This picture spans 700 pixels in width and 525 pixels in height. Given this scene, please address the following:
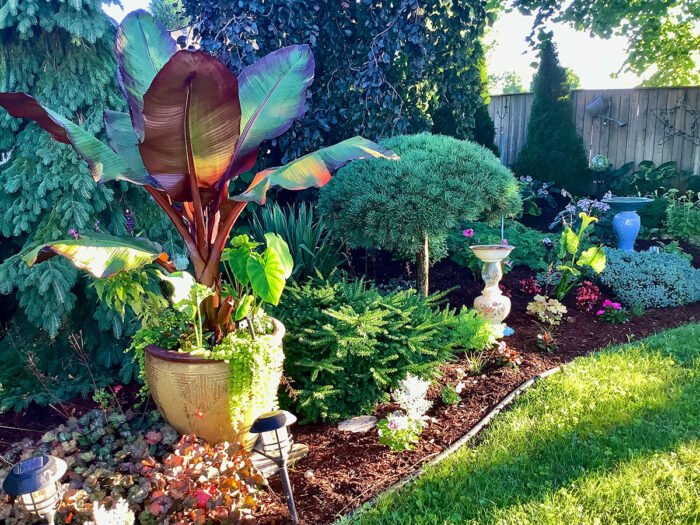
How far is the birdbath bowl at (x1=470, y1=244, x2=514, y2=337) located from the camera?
4246 millimetres

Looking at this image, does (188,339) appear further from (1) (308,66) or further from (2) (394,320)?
(1) (308,66)

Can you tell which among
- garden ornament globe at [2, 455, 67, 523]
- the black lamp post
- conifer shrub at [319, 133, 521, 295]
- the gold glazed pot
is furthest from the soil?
conifer shrub at [319, 133, 521, 295]

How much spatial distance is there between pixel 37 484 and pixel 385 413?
2012 millimetres

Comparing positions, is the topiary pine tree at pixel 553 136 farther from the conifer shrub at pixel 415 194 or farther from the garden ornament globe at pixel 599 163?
the conifer shrub at pixel 415 194

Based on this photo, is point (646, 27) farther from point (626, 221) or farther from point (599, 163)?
point (626, 221)

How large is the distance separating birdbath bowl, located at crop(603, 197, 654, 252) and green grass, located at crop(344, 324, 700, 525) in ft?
12.2

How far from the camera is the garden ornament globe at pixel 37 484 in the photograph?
1.61 m

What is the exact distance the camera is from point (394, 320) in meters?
3.26

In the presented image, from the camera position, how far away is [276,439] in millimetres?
2104

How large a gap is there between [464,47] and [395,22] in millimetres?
1134

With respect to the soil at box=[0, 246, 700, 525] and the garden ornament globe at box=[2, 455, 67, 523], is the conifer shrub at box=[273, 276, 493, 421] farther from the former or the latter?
the garden ornament globe at box=[2, 455, 67, 523]

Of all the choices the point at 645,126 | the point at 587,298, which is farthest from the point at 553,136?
the point at 587,298

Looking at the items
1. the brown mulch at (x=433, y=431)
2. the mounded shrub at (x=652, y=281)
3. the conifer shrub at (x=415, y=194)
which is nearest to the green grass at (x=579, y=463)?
the brown mulch at (x=433, y=431)

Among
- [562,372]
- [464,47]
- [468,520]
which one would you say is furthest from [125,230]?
[464,47]
